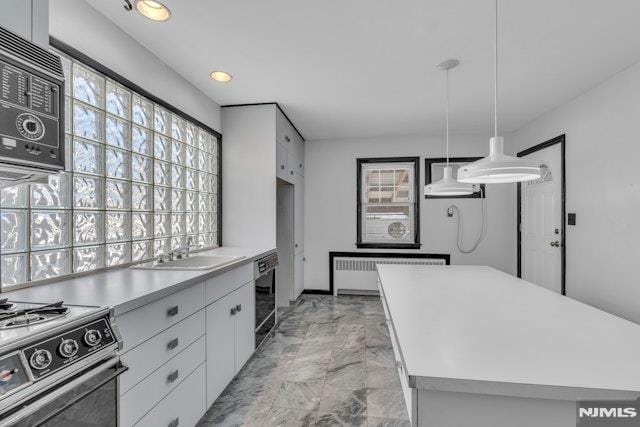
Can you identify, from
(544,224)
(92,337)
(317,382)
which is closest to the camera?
(92,337)

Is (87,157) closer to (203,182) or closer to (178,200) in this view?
(178,200)

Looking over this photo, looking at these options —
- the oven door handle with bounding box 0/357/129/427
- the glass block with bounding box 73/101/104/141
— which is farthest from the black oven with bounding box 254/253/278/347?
the oven door handle with bounding box 0/357/129/427

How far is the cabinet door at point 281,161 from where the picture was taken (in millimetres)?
3234

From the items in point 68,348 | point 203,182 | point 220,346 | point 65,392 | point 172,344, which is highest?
point 203,182

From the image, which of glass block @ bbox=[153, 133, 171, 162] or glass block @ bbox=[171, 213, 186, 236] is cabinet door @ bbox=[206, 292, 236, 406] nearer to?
glass block @ bbox=[171, 213, 186, 236]

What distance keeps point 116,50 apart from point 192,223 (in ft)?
4.65

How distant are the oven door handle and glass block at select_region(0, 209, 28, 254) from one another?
2.67ft

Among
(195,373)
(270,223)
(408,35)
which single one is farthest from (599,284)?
(195,373)

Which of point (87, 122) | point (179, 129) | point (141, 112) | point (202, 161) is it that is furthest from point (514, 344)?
point (202, 161)

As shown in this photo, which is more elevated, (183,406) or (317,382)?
(183,406)

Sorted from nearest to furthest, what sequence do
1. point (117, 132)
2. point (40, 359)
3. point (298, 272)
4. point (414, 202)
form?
point (40, 359) → point (117, 132) → point (298, 272) → point (414, 202)

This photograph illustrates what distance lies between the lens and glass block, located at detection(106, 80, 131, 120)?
187 centimetres

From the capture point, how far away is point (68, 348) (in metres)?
0.90

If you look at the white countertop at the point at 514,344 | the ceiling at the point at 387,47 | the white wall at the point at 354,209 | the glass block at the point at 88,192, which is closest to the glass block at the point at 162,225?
the glass block at the point at 88,192
